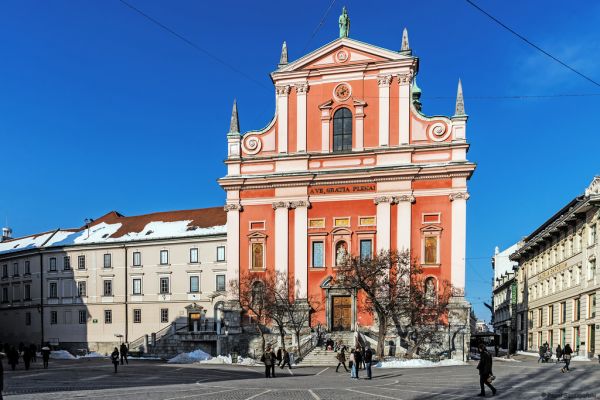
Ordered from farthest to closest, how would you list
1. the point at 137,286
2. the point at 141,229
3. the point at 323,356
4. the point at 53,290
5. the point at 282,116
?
the point at 53,290
the point at 141,229
the point at 137,286
the point at 282,116
the point at 323,356

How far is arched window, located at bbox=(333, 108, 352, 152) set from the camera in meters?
44.8

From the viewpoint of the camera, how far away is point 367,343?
38906mm

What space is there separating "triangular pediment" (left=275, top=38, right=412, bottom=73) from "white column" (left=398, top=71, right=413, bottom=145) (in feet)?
5.52

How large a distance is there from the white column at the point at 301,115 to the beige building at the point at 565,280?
19.7m

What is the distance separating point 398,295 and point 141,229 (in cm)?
3068

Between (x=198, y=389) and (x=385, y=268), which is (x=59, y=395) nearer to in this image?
(x=198, y=389)

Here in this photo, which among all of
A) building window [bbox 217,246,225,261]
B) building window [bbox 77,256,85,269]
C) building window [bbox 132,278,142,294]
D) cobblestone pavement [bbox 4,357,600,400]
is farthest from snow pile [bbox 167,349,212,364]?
building window [bbox 77,256,85,269]

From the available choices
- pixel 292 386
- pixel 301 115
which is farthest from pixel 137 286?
pixel 292 386

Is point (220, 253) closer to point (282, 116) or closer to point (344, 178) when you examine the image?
point (282, 116)

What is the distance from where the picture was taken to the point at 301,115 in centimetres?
4547

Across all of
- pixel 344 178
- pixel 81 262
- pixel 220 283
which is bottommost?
pixel 220 283

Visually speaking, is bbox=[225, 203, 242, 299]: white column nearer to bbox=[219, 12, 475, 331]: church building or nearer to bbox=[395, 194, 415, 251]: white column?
bbox=[219, 12, 475, 331]: church building

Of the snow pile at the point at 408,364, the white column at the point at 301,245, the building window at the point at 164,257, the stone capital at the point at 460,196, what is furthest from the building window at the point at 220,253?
the snow pile at the point at 408,364

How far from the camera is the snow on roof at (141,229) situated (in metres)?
56.9
